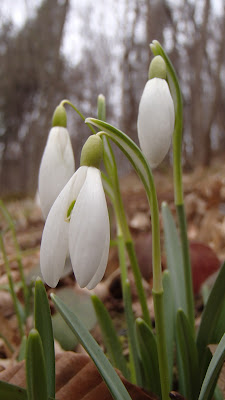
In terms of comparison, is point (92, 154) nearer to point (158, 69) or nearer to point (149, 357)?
point (158, 69)

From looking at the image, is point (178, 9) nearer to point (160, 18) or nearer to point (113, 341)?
point (160, 18)

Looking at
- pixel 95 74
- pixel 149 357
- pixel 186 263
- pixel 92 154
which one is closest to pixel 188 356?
pixel 149 357

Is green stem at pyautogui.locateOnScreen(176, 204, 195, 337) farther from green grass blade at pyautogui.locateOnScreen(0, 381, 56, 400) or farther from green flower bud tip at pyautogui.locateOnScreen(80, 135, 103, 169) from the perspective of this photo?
green grass blade at pyautogui.locateOnScreen(0, 381, 56, 400)

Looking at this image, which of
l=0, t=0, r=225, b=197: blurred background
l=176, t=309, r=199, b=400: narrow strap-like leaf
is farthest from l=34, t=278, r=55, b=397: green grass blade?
l=0, t=0, r=225, b=197: blurred background

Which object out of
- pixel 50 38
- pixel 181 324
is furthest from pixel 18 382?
pixel 50 38

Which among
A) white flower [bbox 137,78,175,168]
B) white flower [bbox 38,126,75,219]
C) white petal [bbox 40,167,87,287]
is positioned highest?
white flower [bbox 137,78,175,168]

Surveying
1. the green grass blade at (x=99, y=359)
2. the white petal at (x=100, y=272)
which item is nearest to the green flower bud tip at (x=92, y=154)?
the white petal at (x=100, y=272)
